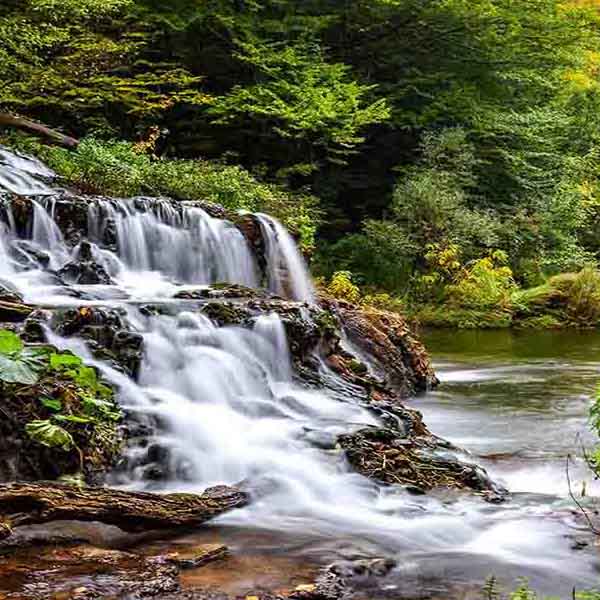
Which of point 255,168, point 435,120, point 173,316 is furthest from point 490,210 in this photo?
point 173,316

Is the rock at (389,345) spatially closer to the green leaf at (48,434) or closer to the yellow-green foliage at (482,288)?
the green leaf at (48,434)

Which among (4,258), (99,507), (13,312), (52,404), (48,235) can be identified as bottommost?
(99,507)

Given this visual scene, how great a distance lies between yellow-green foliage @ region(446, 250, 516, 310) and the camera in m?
17.6

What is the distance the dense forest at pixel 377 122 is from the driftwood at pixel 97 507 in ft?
34.1

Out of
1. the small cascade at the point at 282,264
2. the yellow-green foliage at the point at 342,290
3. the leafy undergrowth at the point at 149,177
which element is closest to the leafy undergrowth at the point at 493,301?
the yellow-green foliage at the point at 342,290

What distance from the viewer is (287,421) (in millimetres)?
5992

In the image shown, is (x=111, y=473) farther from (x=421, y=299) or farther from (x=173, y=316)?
(x=421, y=299)

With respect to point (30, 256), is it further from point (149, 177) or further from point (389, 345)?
point (149, 177)

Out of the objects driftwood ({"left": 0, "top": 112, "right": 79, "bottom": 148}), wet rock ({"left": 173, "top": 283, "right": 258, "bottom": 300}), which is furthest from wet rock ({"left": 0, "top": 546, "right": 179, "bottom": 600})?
driftwood ({"left": 0, "top": 112, "right": 79, "bottom": 148})

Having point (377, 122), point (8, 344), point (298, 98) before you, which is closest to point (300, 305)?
point (8, 344)

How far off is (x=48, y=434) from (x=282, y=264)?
20.0 ft

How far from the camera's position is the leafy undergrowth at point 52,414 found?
4.51 m

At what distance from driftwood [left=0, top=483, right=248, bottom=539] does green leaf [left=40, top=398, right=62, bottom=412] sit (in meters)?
0.69

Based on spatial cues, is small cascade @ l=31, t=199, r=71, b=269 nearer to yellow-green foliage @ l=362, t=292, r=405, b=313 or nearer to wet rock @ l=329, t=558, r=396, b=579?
wet rock @ l=329, t=558, r=396, b=579
